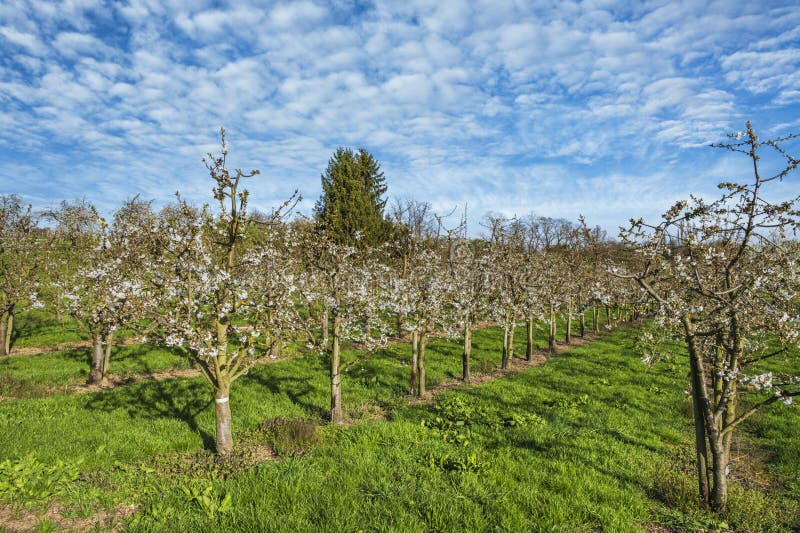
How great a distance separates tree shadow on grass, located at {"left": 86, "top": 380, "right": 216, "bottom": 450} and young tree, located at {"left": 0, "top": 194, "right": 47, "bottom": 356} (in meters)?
7.03

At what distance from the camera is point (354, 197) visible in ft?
133

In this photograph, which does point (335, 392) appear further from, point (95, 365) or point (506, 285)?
point (506, 285)

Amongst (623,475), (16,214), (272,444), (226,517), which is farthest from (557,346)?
(16,214)

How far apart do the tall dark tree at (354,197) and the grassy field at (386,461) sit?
26.6 m

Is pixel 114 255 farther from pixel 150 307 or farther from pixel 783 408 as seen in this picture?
pixel 783 408

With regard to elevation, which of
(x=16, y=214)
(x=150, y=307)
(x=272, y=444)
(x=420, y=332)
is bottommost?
(x=272, y=444)

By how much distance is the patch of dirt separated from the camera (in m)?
5.73

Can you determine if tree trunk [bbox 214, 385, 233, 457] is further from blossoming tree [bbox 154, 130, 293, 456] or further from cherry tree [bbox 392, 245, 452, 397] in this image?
cherry tree [bbox 392, 245, 452, 397]

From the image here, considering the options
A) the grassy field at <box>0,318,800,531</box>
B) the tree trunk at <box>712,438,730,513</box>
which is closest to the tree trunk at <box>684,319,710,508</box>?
the tree trunk at <box>712,438,730,513</box>

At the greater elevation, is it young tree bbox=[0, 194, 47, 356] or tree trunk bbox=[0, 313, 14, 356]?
young tree bbox=[0, 194, 47, 356]

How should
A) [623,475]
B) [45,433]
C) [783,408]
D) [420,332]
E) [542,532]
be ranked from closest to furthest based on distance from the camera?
[542,532]
[623,475]
[45,433]
[783,408]
[420,332]

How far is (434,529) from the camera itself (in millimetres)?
5758

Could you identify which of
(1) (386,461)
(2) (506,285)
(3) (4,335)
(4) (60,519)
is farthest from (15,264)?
(2) (506,285)

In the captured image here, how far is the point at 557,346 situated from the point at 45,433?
2353 cm
